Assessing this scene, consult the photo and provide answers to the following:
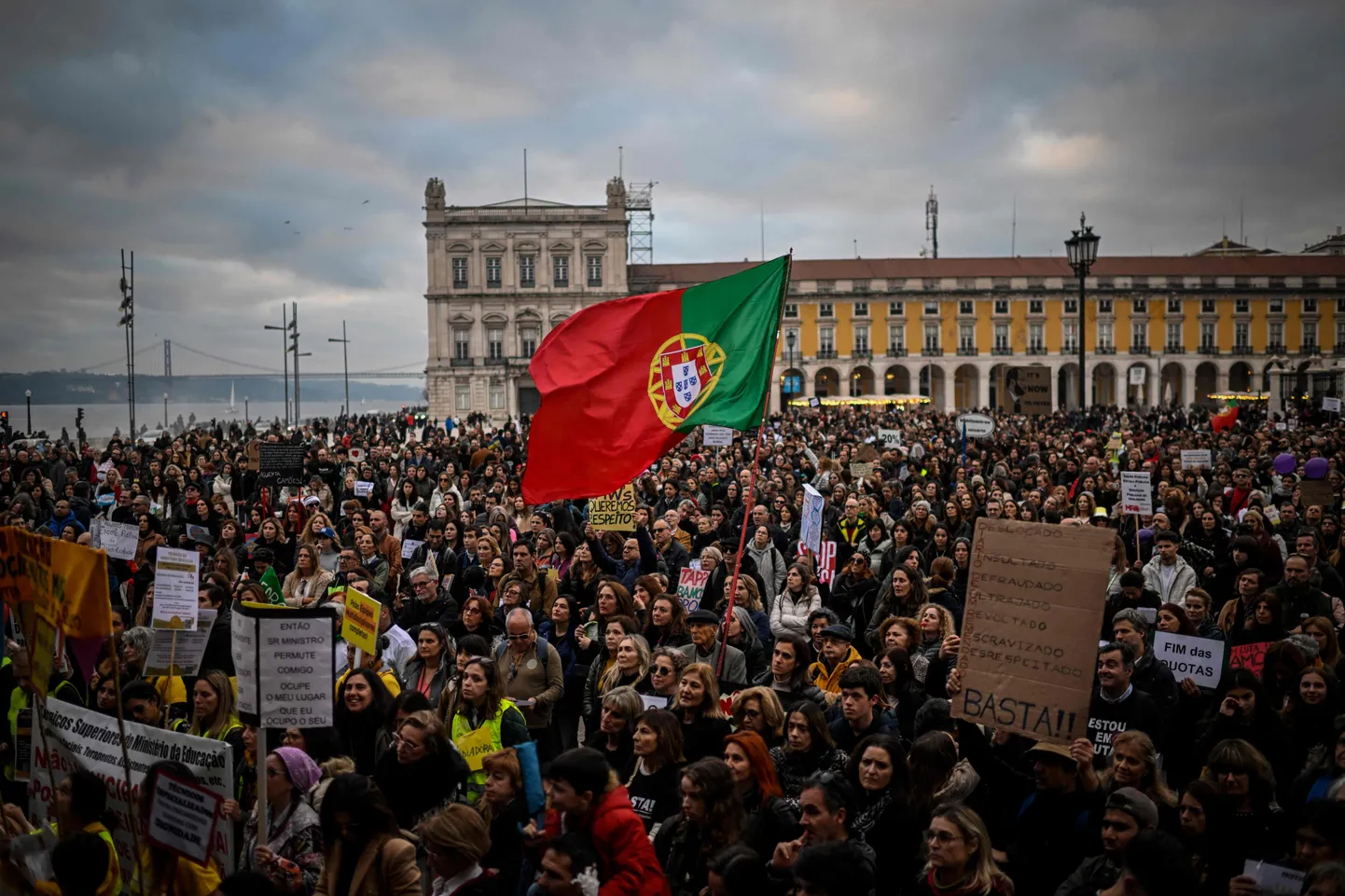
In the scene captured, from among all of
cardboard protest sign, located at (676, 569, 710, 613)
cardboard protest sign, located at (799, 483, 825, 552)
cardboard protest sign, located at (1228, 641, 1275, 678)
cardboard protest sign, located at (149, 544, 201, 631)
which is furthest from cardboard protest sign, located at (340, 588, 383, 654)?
cardboard protest sign, located at (1228, 641, 1275, 678)

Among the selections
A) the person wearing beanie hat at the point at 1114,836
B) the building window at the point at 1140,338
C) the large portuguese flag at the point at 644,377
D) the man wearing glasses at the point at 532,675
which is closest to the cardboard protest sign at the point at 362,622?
the man wearing glasses at the point at 532,675

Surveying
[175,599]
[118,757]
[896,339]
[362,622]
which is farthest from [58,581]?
[896,339]

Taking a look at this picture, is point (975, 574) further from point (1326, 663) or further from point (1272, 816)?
point (1326, 663)

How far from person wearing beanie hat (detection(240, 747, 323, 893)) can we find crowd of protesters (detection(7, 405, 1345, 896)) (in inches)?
0.4

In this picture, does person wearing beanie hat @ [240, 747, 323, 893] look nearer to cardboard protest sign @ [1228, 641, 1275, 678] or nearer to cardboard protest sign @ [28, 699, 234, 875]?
cardboard protest sign @ [28, 699, 234, 875]

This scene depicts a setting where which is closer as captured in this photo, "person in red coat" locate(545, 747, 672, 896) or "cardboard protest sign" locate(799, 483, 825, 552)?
"person in red coat" locate(545, 747, 672, 896)

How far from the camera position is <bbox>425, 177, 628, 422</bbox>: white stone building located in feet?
233

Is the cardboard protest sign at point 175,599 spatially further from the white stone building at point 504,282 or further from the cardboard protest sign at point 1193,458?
the white stone building at point 504,282

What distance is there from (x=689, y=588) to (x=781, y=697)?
115 inches

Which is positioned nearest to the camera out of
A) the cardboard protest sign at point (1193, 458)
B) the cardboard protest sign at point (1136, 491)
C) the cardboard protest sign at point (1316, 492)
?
the cardboard protest sign at point (1136, 491)

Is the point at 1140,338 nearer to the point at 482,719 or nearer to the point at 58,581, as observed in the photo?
the point at 482,719

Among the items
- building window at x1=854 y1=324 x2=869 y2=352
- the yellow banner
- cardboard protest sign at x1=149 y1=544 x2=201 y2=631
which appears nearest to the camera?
the yellow banner

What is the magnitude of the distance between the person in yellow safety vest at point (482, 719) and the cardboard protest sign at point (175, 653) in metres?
2.02

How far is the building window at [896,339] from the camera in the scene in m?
78.0
